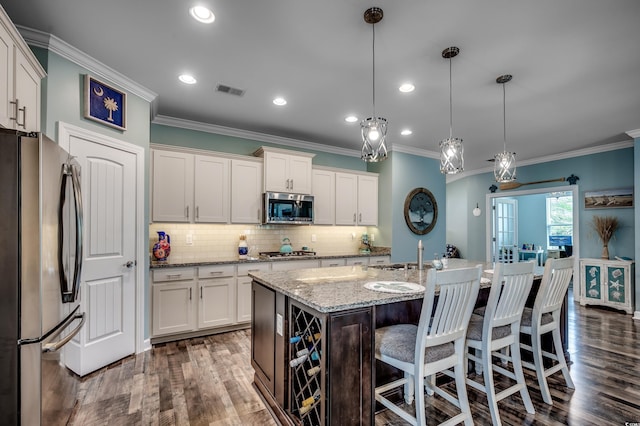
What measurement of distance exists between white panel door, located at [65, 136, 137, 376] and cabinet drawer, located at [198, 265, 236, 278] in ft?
2.39

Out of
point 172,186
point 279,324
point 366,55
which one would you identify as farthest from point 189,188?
point 366,55

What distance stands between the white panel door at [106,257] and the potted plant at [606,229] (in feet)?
22.4

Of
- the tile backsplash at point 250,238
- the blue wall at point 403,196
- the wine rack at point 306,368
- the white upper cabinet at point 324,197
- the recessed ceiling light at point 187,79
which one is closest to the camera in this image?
the wine rack at point 306,368

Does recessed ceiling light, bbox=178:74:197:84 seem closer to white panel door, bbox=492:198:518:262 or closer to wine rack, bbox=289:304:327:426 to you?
wine rack, bbox=289:304:327:426

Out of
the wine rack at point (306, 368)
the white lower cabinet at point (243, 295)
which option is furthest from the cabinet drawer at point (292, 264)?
the wine rack at point (306, 368)

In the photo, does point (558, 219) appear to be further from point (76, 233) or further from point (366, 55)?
point (76, 233)

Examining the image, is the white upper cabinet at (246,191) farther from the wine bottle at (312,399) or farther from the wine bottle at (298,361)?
the wine bottle at (312,399)

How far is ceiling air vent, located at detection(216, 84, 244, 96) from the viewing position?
317 cm

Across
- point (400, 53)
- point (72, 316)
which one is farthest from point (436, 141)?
point (72, 316)

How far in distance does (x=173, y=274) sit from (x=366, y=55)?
300 centimetres

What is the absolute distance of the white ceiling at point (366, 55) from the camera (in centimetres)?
205

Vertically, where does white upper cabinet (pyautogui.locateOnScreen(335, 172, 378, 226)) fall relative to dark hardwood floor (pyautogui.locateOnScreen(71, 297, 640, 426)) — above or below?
above

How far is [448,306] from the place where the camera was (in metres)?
1.69

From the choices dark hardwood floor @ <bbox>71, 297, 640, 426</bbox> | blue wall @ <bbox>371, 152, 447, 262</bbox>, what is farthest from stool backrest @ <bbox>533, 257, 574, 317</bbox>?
blue wall @ <bbox>371, 152, 447, 262</bbox>
